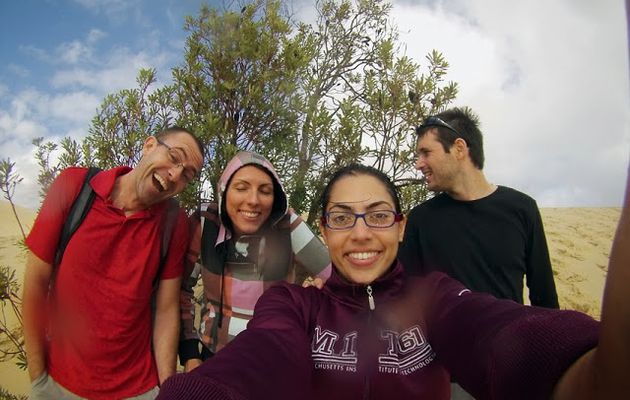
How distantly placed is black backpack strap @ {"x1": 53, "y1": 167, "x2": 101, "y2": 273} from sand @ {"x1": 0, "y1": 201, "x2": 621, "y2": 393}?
2.80m

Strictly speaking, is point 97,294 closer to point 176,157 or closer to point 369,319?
point 176,157

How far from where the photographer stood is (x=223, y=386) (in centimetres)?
96

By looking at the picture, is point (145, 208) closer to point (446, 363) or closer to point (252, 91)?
point (446, 363)

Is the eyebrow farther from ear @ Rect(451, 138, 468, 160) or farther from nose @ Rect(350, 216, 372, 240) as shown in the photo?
ear @ Rect(451, 138, 468, 160)

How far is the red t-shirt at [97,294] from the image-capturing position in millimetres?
2033

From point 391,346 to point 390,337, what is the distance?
3cm

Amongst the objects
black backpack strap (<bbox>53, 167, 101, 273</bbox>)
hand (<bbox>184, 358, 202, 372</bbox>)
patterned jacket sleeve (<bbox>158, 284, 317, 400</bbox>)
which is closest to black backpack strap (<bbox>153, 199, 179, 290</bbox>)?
black backpack strap (<bbox>53, 167, 101, 273</bbox>)

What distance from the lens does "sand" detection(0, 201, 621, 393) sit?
7.00m

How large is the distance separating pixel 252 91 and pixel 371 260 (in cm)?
313

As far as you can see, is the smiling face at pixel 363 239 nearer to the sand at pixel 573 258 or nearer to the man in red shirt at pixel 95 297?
Result: the man in red shirt at pixel 95 297

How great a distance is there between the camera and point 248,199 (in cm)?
235

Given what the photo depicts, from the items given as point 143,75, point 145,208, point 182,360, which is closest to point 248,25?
point 143,75

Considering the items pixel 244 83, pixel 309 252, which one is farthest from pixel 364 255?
pixel 244 83

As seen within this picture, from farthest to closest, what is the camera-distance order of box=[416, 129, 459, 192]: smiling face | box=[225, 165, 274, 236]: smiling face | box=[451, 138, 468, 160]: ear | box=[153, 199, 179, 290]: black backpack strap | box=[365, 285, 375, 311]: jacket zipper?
box=[451, 138, 468, 160]: ear < box=[416, 129, 459, 192]: smiling face < box=[225, 165, 274, 236]: smiling face < box=[153, 199, 179, 290]: black backpack strap < box=[365, 285, 375, 311]: jacket zipper
